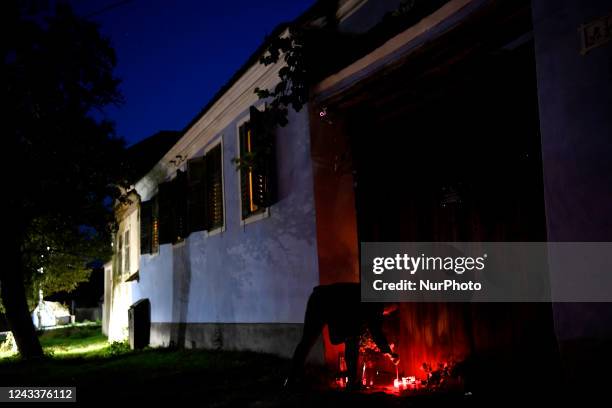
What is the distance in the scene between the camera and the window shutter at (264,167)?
8922mm

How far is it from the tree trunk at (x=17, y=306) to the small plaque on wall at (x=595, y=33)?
14.1m

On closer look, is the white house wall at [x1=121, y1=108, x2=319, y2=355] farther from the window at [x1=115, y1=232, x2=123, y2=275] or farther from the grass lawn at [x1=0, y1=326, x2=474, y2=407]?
the window at [x1=115, y1=232, x2=123, y2=275]

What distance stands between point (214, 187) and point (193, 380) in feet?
15.2

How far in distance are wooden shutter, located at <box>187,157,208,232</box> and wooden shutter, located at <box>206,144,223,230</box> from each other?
18cm

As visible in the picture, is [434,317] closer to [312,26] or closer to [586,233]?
[586,233]

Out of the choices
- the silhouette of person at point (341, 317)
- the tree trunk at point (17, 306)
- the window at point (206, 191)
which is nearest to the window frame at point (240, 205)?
the window at point (206, 191)

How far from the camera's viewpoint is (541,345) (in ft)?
17.2

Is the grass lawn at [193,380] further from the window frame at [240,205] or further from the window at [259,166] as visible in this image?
the window at [259,166]

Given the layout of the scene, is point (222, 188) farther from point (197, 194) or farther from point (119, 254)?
point (119, 254)

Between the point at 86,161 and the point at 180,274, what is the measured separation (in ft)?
14.3

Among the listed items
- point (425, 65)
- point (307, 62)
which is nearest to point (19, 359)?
point (307, 62)

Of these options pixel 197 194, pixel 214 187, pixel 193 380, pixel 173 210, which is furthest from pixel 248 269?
pixel 173 210

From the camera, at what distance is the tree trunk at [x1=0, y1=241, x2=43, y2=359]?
574 inches

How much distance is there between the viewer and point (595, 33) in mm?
4074
